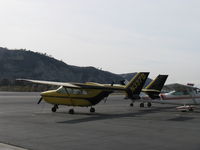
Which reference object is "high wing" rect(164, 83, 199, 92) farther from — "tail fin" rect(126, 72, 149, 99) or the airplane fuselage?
the airplane fuselage

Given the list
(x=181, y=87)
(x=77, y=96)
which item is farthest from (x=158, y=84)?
(x=77, y=96)

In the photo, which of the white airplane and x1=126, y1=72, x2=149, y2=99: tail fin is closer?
x1=126, y1=72, x2=149, y2=99: tail fin

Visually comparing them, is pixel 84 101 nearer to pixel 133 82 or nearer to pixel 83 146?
pixel 133 82

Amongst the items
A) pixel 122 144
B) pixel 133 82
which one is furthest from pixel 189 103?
pixel 122 144

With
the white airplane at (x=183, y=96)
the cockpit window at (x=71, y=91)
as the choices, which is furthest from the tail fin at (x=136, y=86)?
the cockpit window at (x=71, y=91)

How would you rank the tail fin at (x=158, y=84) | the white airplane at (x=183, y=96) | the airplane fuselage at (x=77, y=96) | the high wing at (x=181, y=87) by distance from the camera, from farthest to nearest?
the tail fin at (x=158, y=84) < the white airplane at (x=183, y=96) < the high wing at (x=181, y=87) < the airplane fuselage at (x=77, y=96)

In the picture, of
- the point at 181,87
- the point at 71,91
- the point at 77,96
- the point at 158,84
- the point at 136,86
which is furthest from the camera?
the point at 158,84

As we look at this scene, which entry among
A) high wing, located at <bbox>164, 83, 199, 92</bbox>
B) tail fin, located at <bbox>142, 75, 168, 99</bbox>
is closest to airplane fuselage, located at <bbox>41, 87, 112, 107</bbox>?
high wing, located at <bbox>164, 83, 199, 92</bbox>

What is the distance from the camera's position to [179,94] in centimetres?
2561

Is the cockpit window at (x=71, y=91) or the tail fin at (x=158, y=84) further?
A: the tail fin at (x=158, y=84)

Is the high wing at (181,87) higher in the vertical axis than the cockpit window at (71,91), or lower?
higher

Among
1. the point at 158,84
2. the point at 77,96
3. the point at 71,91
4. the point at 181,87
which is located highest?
the point at 158,84

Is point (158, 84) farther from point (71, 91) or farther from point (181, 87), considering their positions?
point (71, 91)

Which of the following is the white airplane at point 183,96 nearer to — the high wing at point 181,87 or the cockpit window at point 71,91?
the high wing at point 181,87
